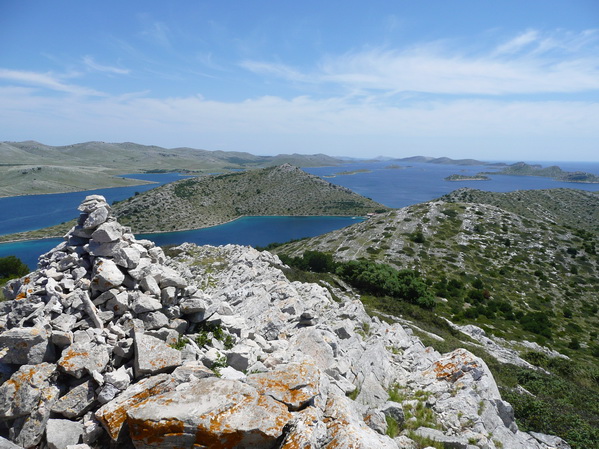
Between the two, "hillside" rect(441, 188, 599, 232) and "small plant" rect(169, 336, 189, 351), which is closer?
"small plant" rect(169, 336, 189, 351)

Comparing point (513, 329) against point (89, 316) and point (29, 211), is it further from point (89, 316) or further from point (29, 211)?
point (29, 211)

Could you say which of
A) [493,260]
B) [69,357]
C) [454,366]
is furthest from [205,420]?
[493,260]

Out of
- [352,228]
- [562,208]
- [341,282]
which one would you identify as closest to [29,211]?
[352,228]

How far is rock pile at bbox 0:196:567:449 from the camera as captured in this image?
716 cm

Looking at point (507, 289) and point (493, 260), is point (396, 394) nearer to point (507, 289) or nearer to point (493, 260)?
point (507, 289)

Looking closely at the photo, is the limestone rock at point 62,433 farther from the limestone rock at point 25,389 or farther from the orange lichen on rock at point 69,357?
the orange lichen on rock at point 69,357

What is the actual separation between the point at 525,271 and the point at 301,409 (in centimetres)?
7425

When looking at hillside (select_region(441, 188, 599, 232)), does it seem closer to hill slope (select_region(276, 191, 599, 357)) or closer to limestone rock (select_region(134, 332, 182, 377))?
hill slope (select_region(276, 191, 599, 357))

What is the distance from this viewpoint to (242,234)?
157 meters

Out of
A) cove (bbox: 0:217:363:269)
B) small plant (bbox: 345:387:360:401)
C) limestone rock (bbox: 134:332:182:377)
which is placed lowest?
cove (bbox: 0:217:363:269)

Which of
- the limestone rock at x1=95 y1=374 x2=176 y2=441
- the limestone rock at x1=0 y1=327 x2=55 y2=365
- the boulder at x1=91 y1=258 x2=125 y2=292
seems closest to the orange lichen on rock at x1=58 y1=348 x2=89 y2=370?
the limestone rock at x1=0 y1=327 x2=55 y2=365

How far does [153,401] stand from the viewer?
23.8 ft

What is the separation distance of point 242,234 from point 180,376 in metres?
151

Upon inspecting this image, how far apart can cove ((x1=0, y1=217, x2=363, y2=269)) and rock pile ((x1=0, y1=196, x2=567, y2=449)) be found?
12749 cm
